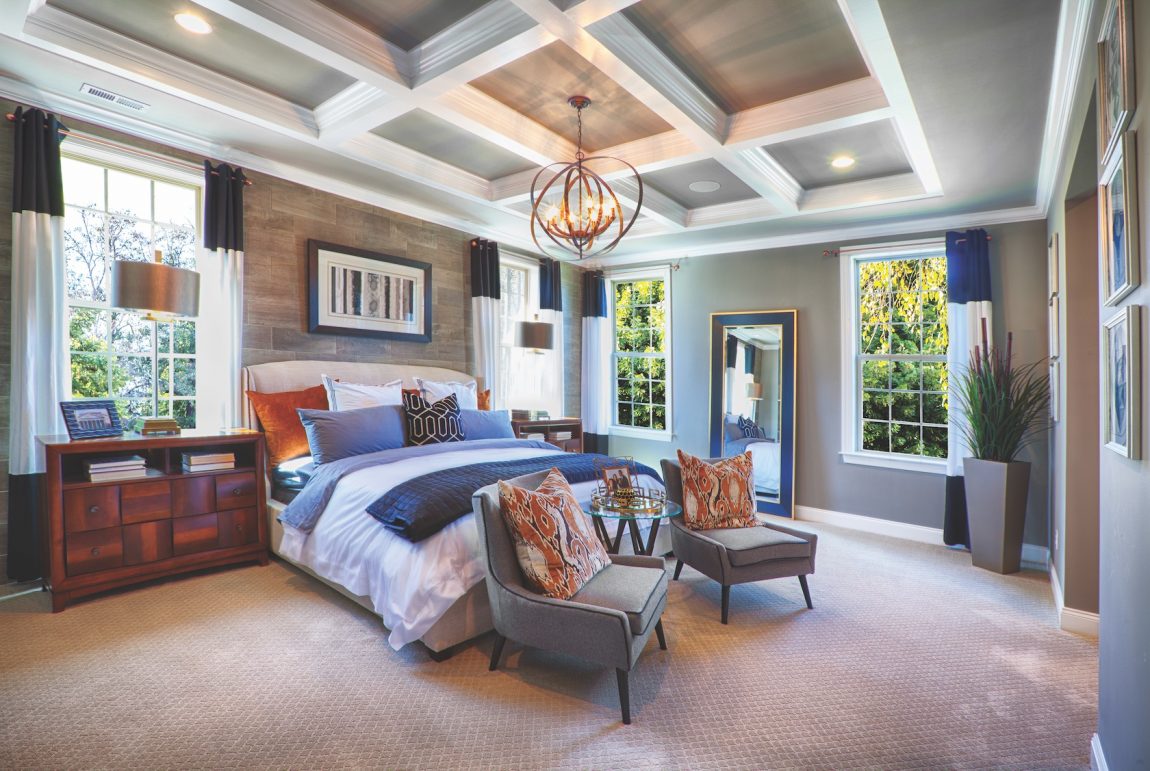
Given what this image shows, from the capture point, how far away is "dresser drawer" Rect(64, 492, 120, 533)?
293 centimetres

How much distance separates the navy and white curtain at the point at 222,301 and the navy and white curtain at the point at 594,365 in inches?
144

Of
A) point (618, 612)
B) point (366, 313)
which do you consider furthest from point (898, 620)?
point (366, 313)

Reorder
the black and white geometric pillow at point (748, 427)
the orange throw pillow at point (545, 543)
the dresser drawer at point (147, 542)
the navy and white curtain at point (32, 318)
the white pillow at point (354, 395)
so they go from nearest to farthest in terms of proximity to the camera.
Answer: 1. the orange throw pillow at point (545, 543)
2. the navy and white curtain at point (32, 318)
3. the dresser drawer at point (147, 542)
4. the white pillow at point (354, 395)
5. the black and white geometric pillow at point (748, 427)

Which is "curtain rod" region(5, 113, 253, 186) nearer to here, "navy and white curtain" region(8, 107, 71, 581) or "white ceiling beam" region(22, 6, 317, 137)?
"navy and white curtain" region(8, 107, 71, 581)

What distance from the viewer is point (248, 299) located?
13.1 feet

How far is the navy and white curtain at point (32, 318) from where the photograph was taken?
302 centimetres

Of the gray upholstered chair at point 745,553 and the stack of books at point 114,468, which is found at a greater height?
the stack of books at point 114,468

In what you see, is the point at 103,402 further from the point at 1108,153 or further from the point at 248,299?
the point at 1108,153

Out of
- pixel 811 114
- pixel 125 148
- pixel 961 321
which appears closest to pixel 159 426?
pixel 125 148

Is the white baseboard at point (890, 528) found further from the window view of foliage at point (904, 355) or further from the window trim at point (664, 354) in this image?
the window trim at point (664, 354)

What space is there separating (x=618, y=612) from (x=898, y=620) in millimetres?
1888

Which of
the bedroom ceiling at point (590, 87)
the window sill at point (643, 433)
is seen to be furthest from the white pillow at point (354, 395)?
the window sill at point (643, 433)

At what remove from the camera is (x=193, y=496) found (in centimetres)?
337

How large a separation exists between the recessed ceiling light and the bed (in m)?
2.04
